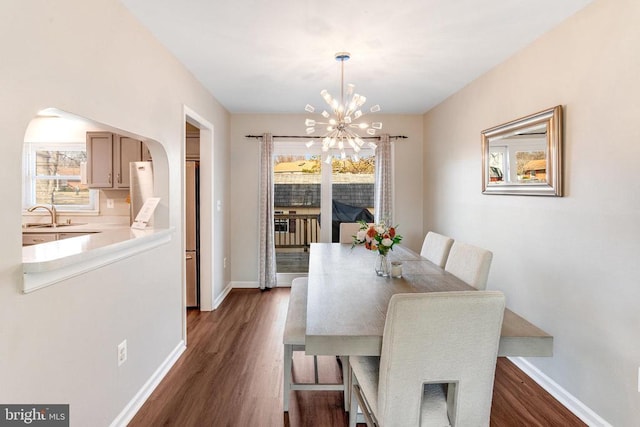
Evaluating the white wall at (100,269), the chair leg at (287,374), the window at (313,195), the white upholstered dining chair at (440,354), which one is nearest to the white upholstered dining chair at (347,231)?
the window at (313,195)

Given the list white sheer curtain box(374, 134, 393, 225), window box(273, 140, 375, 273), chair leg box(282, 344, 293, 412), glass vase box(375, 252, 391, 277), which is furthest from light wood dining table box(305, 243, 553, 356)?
window box(273, 140, 375, 273)

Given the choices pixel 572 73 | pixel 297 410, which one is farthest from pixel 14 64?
pixel 572 73

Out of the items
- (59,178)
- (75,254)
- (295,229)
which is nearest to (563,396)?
(75,254)

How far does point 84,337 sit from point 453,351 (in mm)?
1723

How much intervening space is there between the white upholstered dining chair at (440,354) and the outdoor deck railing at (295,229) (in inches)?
158

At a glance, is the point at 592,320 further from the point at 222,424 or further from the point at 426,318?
the point at 222,424

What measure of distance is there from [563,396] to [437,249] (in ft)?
4.41

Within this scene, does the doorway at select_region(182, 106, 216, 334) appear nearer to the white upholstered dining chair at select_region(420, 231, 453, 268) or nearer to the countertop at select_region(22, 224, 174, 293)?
the countertop at select_region(22, 224, 174, 293)

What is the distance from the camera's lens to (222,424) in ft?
7.16

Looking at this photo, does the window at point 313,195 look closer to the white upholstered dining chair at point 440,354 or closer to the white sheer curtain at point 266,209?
the white sheer curtain at point 266,209

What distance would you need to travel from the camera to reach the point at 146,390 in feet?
8.04

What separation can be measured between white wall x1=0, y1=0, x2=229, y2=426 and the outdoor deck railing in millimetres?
2424

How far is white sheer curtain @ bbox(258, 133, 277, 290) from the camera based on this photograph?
5.15m

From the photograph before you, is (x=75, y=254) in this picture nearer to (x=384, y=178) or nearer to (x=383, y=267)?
(x=383, y=267)
